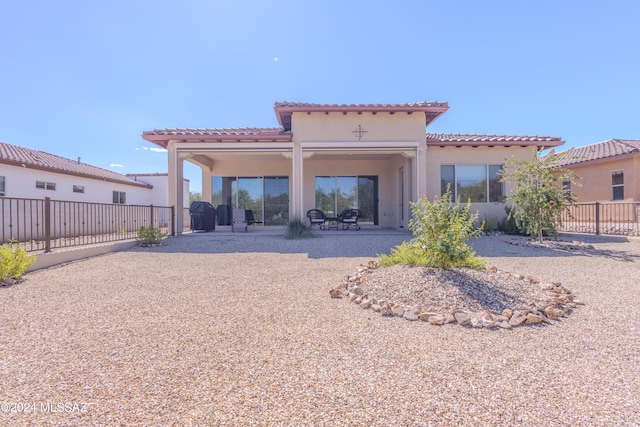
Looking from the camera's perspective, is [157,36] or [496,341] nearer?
[496,341]

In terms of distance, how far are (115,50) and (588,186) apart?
844 inches

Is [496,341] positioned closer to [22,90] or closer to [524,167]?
[524,167]

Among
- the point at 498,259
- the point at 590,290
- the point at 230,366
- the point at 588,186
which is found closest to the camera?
the point at 230,366

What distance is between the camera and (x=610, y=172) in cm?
1377

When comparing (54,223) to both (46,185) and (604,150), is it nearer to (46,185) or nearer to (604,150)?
(46,185)

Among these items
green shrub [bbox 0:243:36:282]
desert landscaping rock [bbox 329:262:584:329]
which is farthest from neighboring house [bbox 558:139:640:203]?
green shrub [bbox 0:243:36:282]

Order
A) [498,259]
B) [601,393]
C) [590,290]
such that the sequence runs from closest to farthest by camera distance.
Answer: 1. [601,393]
2. [590,290]
3. [498,259]

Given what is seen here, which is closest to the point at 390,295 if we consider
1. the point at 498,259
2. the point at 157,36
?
the point at 498,259

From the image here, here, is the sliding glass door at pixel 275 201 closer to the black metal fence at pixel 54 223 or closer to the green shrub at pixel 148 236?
the black metal fence at pixel 54 223

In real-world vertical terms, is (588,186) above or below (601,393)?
above

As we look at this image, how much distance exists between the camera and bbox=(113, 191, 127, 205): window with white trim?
15653mm

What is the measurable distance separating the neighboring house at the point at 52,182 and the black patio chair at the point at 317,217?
10.2 m

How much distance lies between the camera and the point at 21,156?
11.1 metres

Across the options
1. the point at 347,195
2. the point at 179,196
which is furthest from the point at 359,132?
the point at 179,196
